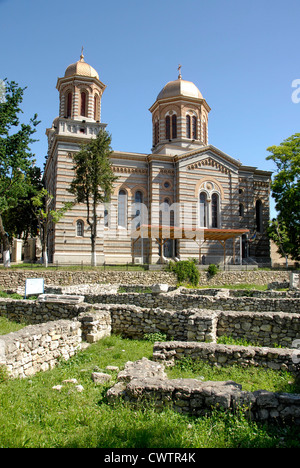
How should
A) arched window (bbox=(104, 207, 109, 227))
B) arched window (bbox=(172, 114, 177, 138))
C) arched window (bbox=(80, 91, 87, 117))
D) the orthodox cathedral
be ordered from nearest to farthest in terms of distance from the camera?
the orthodox cathedral < arched window (bbox=(104, 207, 109, 227)) < arched window (bbox=(80, 91, 87, 117)) < arched window (bbox=(172, 114, 177, 138))

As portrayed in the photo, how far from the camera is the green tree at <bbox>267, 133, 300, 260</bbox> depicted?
3256cm

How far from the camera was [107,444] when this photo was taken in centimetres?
375

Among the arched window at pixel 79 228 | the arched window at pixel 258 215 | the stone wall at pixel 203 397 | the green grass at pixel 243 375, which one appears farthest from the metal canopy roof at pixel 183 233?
the stone wall at pixel 203 397

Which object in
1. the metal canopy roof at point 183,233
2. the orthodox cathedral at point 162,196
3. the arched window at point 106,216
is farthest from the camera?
the arched window at point 106,216

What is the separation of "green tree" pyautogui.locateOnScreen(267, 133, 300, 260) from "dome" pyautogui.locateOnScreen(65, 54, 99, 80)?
1985 cm

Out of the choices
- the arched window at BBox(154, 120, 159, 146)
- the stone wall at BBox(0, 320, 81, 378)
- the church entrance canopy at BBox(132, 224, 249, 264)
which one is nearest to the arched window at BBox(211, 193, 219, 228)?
the church entrance canopy at BBox(132, 224, 249, 264)

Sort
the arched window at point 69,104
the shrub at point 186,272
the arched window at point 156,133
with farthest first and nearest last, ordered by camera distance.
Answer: the arched window at point 156,133 → the arched window at point 69,104 → the shrub at point 186,272

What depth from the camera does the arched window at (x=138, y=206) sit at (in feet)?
102

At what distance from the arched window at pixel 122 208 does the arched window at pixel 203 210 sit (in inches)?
294

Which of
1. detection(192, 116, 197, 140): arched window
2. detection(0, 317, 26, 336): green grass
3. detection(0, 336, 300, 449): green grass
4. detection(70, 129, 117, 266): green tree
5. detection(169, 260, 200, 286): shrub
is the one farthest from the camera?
detection(192, 116, 197, 140): arched window

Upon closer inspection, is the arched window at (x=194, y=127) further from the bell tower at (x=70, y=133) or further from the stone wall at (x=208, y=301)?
the stone wall at (x=208, y=301)

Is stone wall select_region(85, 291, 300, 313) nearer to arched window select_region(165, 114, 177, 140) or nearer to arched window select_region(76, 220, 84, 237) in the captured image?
arched window select_region(76, 220, 84, 237)

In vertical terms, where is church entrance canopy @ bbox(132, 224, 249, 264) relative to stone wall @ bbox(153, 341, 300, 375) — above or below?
above

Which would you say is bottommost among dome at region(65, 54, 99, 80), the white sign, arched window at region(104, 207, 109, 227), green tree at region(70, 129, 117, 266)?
the white sign
